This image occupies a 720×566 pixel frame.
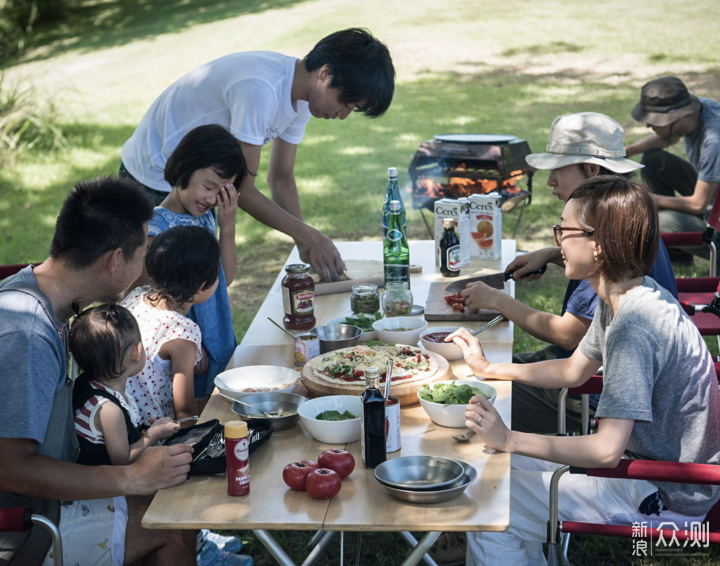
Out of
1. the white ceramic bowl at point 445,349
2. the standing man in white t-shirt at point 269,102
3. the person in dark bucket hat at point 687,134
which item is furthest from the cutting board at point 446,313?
the person in dark bucket hat at point 687,134

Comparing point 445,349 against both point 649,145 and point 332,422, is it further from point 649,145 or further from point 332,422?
point 649,145

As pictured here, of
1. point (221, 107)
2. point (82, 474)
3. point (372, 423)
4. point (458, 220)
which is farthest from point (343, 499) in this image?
point (221, 107)

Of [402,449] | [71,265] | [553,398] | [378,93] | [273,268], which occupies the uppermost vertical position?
[378,93]

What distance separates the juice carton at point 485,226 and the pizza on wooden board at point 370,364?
1.27m

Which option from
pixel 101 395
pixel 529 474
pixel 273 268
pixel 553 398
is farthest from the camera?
pixel 273 268

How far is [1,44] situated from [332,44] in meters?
16.6

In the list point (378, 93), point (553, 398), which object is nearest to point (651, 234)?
point (553, 398)

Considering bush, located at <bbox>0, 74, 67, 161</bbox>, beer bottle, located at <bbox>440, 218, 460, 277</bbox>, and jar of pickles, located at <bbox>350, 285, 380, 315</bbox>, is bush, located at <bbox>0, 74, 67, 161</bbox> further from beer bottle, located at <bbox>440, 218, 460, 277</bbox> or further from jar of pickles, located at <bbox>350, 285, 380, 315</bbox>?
jar of pickles, located at <bbox>350, 285, 380, 315</bbox>

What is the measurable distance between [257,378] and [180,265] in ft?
1.57

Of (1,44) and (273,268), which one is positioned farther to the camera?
(1,44)

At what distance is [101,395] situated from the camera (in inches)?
90.4

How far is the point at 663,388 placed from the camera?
216cm

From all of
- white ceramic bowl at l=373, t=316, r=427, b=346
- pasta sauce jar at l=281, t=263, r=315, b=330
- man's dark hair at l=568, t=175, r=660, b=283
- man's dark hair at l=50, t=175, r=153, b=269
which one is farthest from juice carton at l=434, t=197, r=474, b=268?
man's dark hair at l=50, t=175, r=153, b=269

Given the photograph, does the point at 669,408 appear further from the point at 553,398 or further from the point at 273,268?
the point at 273,268
